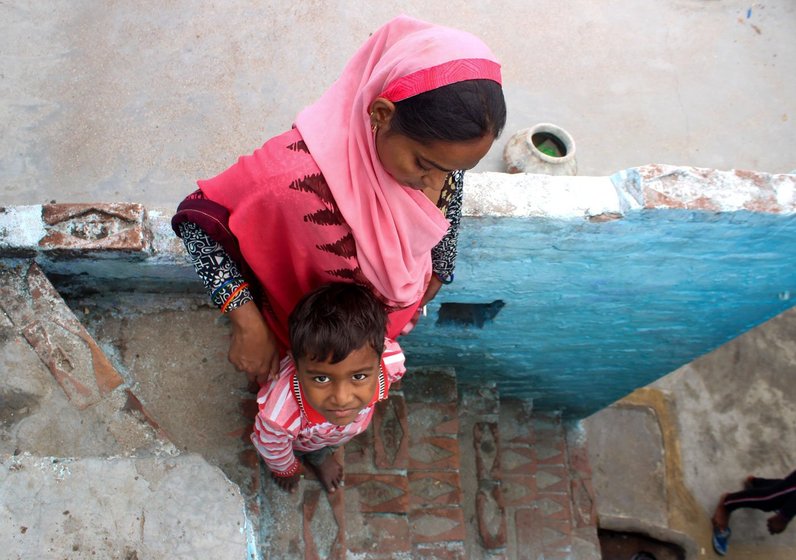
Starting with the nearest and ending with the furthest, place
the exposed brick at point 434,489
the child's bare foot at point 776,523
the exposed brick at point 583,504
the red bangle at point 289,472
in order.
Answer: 1. the red bangle at point 289,472
2. the exposed brick at point 434,489
3. the exposed brick at point 583,504
4. the child's bare foot at point 776,523

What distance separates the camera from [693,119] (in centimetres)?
388

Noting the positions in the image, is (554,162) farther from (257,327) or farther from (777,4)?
(777,4)

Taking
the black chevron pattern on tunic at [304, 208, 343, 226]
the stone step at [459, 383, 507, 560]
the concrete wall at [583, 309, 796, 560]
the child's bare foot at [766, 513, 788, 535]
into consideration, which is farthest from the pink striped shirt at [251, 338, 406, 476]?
the child's bare foot at [766, 513, 788, 535]

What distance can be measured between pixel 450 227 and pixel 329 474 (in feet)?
3.63

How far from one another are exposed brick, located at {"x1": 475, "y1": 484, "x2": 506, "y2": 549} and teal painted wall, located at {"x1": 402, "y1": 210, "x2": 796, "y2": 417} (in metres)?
0.69

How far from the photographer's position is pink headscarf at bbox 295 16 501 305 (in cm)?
134

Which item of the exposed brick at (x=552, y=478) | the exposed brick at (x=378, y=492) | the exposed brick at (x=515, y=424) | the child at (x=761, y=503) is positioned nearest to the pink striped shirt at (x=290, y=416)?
the exposed brick at (x=378, y=492)

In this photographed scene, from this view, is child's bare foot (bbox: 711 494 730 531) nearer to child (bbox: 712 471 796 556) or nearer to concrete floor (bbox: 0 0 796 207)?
child (bbox: 712 471 796 556)

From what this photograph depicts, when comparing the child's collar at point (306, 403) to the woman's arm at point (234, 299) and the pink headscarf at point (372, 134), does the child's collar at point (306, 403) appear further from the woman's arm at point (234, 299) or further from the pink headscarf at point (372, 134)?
the pink headscarf at point (372, 134)

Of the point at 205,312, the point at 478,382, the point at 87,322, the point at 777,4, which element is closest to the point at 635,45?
the point at 777,4

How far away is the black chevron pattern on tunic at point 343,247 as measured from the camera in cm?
162

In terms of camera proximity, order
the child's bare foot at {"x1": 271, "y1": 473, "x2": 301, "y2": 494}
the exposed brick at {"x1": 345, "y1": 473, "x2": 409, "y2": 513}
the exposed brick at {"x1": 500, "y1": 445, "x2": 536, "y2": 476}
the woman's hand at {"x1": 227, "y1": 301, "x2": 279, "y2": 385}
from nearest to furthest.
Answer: the woman's hand at {"x1": 227, "y1": 301, "x2": 279, "y2": 385} → the child's bare foot at {"x1": 271, "y1": 473, "x2": 301, "y2": 494} → the exposed brick at {"x1": 345, "y1": 473, "x2": 409, "y2": 513} → the exposed brick at {"x1": 500, "y1": 445, "x2": 536, "y2": 476}

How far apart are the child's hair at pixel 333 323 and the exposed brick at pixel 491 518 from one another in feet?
7.88

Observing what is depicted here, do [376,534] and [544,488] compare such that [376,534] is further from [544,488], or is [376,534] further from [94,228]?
[544,488]
